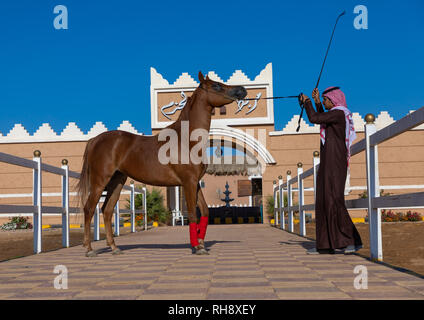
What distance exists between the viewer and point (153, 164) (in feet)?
19.1

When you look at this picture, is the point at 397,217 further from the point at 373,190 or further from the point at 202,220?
the point at 373,190

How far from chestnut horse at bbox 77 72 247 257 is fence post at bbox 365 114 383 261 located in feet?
4.94

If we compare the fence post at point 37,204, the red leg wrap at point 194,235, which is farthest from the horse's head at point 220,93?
the fence post at point 37,204

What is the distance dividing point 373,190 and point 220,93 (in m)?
2.03

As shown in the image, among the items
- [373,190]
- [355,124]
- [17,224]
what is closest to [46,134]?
[17,224]

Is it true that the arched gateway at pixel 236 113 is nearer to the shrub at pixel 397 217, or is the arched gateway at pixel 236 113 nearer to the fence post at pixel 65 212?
the shrub at pixel 397 217

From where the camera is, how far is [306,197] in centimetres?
2239

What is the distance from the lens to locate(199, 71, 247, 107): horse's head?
5.62 meters
